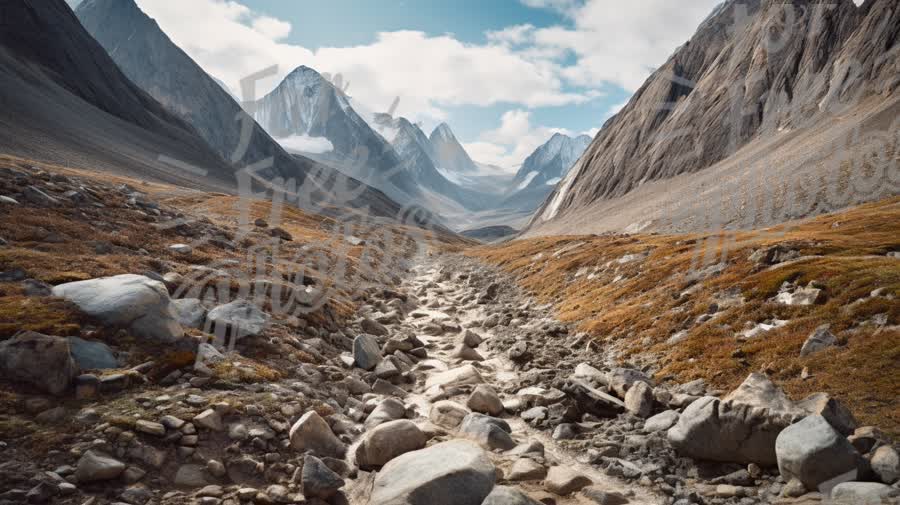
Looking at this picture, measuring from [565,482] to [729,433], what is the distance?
395 centimetres

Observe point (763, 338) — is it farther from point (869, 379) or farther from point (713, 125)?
point (713, 125)

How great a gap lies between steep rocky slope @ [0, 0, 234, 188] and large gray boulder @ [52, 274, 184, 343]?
93.5 meters

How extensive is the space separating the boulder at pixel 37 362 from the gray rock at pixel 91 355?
0.69 meters

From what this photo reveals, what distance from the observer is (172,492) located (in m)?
8.32

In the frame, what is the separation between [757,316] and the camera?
57.0ft

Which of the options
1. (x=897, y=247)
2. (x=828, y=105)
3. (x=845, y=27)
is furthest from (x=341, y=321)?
(x=845, y=27)

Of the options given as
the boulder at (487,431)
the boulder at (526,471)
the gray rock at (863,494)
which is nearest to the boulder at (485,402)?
the boulder at (487,431)

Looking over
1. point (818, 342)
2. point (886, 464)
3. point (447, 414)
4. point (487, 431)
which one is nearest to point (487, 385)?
point (447, 414)

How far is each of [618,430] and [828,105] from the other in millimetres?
140214

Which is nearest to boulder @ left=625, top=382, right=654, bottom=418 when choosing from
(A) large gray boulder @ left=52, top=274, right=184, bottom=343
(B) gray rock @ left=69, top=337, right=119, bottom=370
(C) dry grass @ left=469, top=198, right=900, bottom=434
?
(C) dry grass @ left=469, top=198, right=900, bottom=434

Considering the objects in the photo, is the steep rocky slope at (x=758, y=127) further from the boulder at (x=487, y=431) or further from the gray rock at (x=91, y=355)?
the gray rock at (x=91, y=355)

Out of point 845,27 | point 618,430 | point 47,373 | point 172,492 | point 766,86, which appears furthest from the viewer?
point 766,86

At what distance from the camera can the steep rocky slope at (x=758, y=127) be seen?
76.9m

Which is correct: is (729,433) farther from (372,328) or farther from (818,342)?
(372,328)
